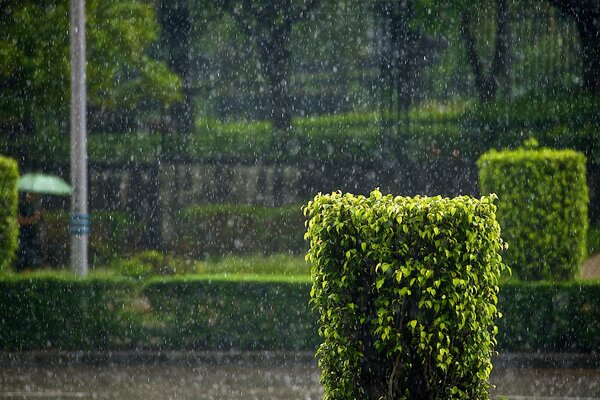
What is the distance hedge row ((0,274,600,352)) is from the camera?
12.2m

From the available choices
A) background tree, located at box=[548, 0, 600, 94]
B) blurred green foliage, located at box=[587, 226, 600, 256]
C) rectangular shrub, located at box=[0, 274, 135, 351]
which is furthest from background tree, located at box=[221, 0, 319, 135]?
rectangular shrub, located at box=[0, 274, 135, 351]

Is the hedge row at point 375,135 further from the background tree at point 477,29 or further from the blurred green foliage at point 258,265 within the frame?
the blurred green foliage at point 258,265

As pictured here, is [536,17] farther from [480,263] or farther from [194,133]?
[480,263]

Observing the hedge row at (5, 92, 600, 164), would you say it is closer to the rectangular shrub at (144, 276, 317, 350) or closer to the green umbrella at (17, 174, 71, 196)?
the green umbrella at (17, 174, 71, 196)

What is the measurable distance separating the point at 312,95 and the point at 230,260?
6.84 m

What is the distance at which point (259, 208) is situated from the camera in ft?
75.6

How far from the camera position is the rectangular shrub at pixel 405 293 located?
6.07 m

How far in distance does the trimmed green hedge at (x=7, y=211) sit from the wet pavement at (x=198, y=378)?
2857mm

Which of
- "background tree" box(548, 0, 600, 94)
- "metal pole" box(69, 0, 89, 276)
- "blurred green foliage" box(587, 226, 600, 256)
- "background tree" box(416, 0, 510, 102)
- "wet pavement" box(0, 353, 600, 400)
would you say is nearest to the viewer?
"wet pavement" box(0, 353, 600, 400)

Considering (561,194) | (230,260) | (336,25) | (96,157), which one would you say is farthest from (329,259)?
(336,25)

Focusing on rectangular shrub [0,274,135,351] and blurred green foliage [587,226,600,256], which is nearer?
rectangular shrub [0,274,135,351]

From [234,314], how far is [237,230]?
33.3 ft

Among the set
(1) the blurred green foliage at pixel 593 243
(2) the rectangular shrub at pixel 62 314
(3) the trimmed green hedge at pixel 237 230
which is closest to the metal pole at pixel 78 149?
(2) the rectangular shrub at pixel 62 314

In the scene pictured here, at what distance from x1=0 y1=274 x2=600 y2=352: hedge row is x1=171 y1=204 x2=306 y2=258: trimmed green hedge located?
31.2 feet
